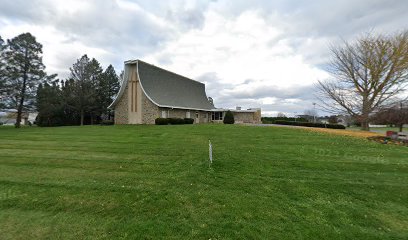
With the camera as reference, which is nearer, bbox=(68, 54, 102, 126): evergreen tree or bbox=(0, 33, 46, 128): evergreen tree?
bbox=(0, 33, 46, 128): evergreen tree

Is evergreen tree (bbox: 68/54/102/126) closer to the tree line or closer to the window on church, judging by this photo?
the tree line

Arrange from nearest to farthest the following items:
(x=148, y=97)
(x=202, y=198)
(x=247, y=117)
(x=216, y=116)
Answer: (x=202, y=198), (x=148, y=97), (x=247, y=117), (x=216, y=116)

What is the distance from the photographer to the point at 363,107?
21.4 m

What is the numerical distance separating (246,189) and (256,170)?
1.44m

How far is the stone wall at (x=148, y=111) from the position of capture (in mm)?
24766

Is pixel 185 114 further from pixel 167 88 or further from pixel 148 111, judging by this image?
pixel 148 111

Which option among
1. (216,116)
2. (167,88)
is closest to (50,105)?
(167,88)

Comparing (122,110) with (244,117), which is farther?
(244,117)

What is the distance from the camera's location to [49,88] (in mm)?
28828

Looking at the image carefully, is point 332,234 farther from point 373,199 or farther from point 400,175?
point 400,175

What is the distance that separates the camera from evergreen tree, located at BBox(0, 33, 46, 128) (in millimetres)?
25422

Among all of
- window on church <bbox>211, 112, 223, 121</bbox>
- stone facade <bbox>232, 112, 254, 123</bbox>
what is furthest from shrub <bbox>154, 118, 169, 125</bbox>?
stone facade <bbox>232, 112, 254, 123</bbox>

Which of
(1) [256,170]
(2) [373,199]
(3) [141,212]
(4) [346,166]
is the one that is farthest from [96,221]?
(4) [346,166]

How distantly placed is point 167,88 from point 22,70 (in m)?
17.6
